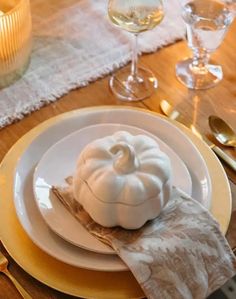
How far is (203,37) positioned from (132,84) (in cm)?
12

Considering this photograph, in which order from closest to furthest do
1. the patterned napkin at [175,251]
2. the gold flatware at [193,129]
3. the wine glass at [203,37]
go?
the patterned napkin at [175,251]
the gold flatware at [193,129]
the wine glass at [203,37]

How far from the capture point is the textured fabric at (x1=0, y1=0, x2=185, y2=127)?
85cm

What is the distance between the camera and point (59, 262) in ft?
2.05

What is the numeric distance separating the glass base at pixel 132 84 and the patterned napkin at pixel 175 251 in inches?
9.8

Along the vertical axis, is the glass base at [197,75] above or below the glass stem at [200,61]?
below

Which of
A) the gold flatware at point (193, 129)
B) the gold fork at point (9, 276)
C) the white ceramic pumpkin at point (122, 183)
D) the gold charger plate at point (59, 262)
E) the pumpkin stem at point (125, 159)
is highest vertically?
the pumpkin stem at point (125, 159)

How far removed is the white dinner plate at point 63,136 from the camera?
0.61 meters

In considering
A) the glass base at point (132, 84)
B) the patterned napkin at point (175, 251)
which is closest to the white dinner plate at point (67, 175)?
the patterned napkin at point (175, 251)

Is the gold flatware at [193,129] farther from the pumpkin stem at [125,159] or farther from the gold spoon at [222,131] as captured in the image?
the pumpkin stem at [125,159]

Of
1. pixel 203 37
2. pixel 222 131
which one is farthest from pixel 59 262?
pixel 203 37

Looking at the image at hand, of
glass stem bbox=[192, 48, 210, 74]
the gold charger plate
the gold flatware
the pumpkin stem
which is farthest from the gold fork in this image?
glass stem bbox=[192, 48, 210, 74]

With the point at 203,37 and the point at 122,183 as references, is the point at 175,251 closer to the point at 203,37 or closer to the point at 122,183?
the point at 122,183

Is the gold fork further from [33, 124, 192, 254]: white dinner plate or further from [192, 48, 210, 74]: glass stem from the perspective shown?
[192, 48, 210, 74]: glass stem

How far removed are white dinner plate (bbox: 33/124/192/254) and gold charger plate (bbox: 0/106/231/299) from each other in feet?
0.11
